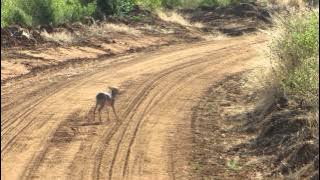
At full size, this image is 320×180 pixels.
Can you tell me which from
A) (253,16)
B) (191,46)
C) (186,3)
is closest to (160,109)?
(191,46)

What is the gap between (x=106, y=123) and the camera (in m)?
13.5

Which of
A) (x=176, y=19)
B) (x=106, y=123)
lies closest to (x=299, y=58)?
(x=106, y=123)

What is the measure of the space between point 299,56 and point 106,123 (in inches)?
176

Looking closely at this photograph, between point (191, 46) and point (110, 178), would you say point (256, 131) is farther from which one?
point (191, 46)

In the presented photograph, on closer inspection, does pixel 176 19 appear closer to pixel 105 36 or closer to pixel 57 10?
pixel 105 36

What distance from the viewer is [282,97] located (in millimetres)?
13391

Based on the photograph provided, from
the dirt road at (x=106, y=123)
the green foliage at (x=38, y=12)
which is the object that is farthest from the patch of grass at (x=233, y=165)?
the green foliage at (x=38, y=12)

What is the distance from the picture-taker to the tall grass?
38.5ft

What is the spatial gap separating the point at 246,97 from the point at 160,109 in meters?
2.57

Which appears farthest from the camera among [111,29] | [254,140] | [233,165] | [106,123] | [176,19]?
[176,19]

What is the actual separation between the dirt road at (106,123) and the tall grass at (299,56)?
8.00 feet

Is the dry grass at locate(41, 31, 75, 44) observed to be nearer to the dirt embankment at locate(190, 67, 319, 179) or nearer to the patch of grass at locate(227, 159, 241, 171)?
the dirt embankment at locate(190, 67, 319, 179)

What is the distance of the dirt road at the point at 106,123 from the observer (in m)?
10.7

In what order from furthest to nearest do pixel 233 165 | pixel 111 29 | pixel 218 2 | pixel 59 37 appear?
pixel 218 2, pixel 111 29, pixel 59 37, pixel 233 165
